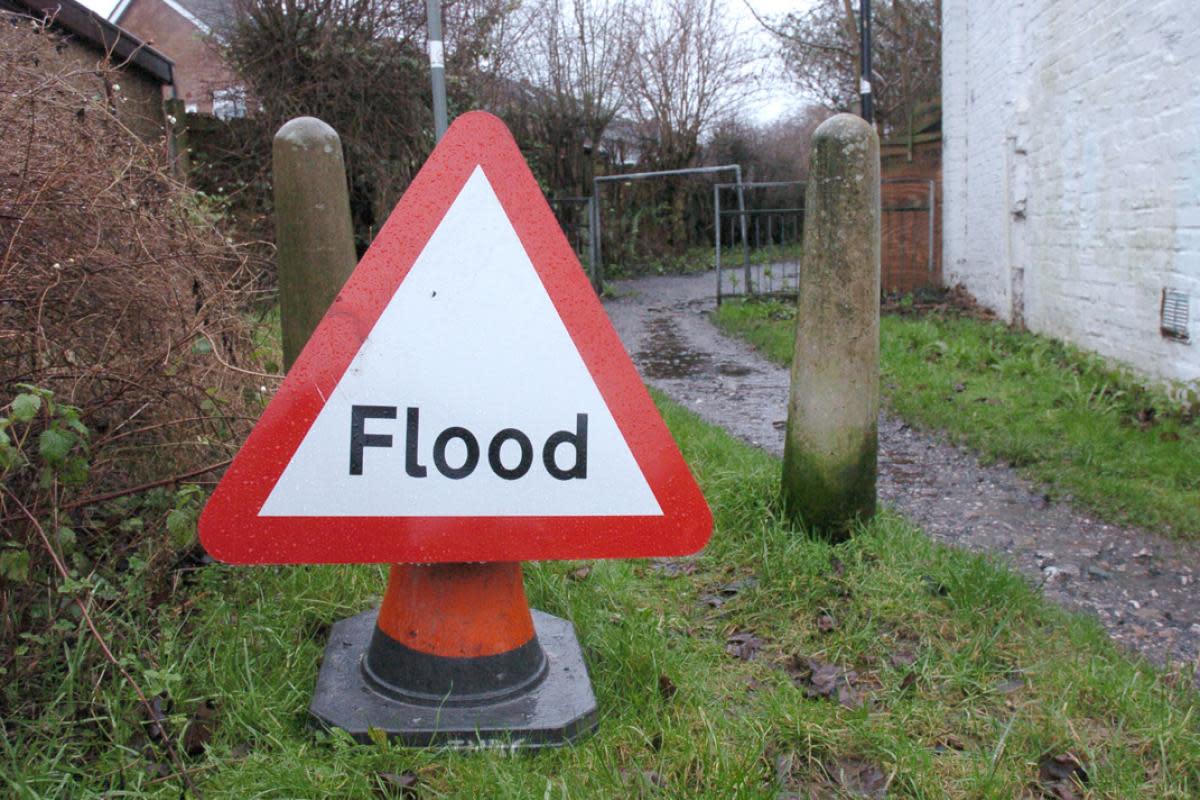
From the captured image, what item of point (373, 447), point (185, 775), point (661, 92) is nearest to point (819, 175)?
point (373, 447)

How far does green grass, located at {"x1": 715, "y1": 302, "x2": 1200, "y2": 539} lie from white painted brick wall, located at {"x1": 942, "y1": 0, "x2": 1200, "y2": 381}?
1.18ft

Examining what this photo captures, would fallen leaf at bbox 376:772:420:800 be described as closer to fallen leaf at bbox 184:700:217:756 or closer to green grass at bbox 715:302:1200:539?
fallen leaf at bbox 184:700:217:756

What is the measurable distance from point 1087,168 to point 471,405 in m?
7.28

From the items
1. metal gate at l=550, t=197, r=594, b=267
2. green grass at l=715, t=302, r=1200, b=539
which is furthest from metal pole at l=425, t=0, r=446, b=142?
metal gate at l=550, t=197, r=594, b=267

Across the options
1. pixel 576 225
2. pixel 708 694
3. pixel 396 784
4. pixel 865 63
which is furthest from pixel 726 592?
pixel 576 225

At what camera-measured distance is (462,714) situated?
222cm

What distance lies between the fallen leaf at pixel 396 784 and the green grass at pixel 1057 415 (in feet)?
11.8

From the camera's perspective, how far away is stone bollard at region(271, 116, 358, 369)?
3.26 m

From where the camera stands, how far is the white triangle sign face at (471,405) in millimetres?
1992

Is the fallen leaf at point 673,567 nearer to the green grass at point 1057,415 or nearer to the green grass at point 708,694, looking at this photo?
the green grass at point 708,694

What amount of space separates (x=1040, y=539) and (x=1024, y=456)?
1.22 m

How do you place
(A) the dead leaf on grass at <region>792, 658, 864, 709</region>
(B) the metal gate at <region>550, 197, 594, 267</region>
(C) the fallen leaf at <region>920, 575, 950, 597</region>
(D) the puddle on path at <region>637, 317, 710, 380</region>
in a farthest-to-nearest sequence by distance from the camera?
(B) the metal gate at <region>550, 197, 594, 267</region>
(D) the puddle on path at <region>637, 317, 710, 380</region>
(C) the fallen leaf at <region>920, 575, 950, 597</region>
(A) the dead leaf on grass at <region>792, 658, 864, 709</region>

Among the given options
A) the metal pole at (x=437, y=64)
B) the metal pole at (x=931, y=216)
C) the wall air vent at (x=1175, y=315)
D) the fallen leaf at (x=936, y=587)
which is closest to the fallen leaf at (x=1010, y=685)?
the fallen leaf at (x=936, y=587)

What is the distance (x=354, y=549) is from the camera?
199 centimetres
